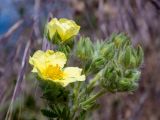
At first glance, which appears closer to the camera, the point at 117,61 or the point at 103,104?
the point at 117,61

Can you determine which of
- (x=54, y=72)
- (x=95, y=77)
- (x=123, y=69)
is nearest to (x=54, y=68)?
(x=54, y=72)

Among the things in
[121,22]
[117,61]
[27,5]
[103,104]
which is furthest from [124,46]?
[103,104]

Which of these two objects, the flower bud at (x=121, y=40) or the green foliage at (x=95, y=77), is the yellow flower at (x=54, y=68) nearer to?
the green foliage at (x=95, y=77)

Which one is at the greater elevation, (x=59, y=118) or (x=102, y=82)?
(x=102, y=82)

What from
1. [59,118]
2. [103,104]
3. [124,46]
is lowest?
[59,118]

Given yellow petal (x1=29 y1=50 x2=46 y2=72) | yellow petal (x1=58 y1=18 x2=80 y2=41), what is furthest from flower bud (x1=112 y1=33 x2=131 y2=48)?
A: yellow petal (x1=29 y1=50 x2=46 y2=72)

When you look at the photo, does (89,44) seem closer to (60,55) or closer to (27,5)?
(60,55)

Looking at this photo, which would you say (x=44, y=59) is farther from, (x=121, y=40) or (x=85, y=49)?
(x=121, y=40)

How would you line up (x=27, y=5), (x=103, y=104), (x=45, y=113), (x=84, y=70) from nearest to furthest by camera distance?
(x=45, y=113)
(x=84, y=70)
(x=27, y=5)
(x=103, y=104)
